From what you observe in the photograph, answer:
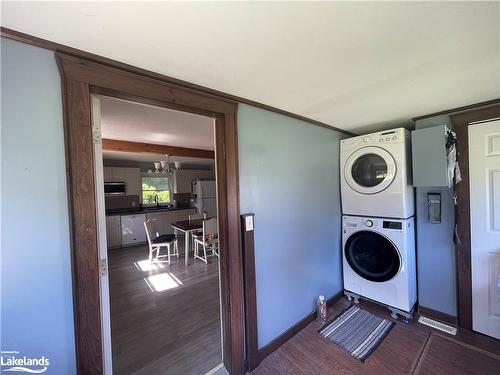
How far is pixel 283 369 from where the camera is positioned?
5.27 ft

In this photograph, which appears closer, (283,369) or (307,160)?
(283,369)

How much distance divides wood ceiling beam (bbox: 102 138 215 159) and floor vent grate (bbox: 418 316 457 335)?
4043mm

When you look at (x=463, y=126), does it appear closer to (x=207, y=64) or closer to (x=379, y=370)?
(x=379, y=370)

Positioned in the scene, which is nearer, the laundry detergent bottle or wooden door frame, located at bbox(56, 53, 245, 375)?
wooden door frame, located at bbox(56, 53, 245, 375)

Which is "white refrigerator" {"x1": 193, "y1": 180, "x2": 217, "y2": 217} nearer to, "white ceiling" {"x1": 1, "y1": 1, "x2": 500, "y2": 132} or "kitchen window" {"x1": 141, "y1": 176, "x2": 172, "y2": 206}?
"kitchen window" {"x1": 141, "y1": 176, "x2": 172, "y2": 206}

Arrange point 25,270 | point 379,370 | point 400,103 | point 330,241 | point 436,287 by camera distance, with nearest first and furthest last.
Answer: point 25,270 → point 379,370 → point 400,103 → point 436,287 → point 330,241

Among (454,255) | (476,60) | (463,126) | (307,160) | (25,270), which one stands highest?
(476,60)

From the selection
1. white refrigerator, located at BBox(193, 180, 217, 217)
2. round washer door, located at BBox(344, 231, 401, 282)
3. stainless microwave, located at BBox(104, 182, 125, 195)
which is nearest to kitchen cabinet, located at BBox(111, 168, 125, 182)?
stainless microwave, located at BBox(104, 182, 125, 195)

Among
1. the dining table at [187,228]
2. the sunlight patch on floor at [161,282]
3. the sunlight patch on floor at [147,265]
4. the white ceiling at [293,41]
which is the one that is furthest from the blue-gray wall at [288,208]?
the sunlight patch on floor at [147,265]

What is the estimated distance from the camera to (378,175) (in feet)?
7.00

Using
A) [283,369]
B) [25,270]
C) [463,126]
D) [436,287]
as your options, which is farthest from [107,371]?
[463,126]

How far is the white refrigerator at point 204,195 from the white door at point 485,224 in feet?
17.1

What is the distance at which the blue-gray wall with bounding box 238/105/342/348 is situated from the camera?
1.67 meters

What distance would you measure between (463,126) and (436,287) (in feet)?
5.06
